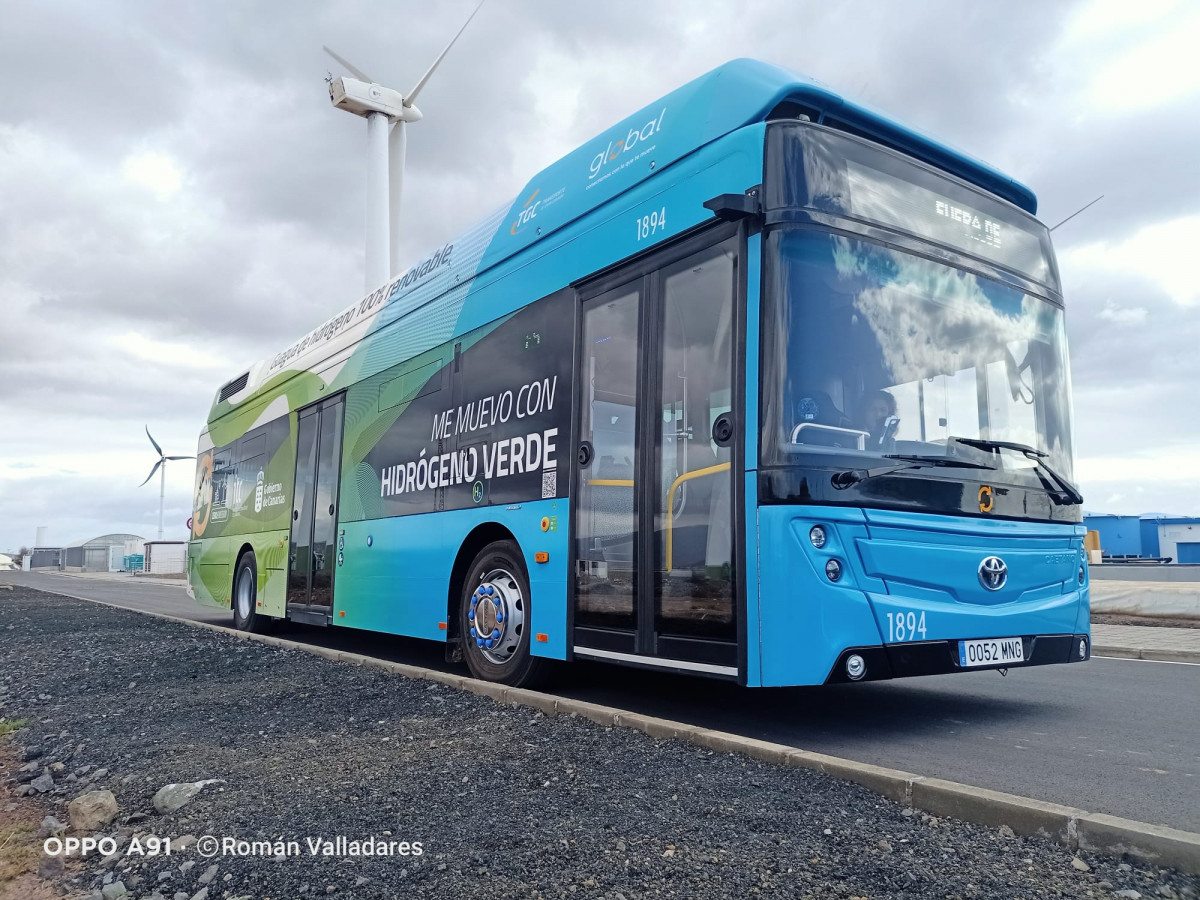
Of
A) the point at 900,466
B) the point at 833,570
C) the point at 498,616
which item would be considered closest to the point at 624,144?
the point at 900,466

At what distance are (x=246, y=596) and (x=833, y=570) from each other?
34.1ft

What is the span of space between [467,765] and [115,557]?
287 ft

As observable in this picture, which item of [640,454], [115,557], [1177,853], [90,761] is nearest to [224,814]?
[90,761]

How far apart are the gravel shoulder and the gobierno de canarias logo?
979 centimetres

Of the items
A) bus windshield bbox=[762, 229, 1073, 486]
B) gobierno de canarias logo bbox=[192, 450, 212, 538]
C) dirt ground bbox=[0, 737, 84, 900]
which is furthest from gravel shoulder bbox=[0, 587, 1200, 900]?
gobierno de canarias logo bbox=[192, 450, 212, 538]

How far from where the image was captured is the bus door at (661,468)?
16.0 feet

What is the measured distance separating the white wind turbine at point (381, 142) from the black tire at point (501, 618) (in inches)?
971

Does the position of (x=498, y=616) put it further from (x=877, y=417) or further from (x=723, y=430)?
(x=877, y=417)

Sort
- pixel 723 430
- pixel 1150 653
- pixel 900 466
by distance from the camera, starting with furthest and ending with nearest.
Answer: pixel 1150 653
pixel 723 430
pixel 900 466

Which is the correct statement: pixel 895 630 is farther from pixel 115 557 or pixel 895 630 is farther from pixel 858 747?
pixel 115 557

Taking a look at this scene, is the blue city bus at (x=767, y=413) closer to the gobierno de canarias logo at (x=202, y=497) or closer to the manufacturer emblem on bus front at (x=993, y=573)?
the manufacturer emblem on bus front at (x=993, y=573)

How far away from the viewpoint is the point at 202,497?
51.4 ft

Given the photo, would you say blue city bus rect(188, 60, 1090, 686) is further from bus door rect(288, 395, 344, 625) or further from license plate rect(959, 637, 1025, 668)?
bus door rect(288, 395, 344, 625)

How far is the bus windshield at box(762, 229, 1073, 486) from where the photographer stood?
4684 millimetres
